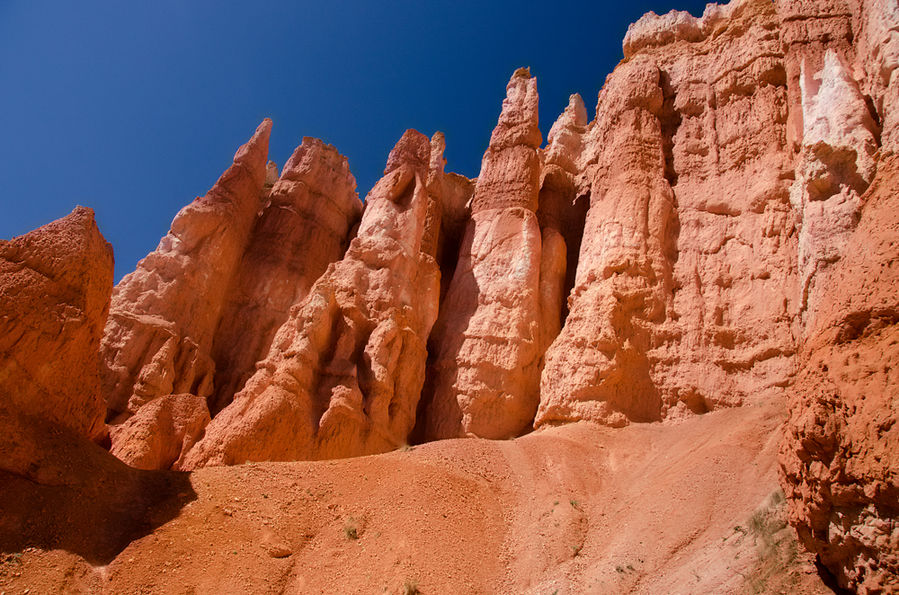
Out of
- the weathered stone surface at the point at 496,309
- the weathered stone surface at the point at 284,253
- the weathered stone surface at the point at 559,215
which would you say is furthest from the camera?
the weathered stone surface at the point at 284,253

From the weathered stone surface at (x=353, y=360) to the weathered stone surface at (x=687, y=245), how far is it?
14.3 ft

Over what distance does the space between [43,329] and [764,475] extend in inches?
445

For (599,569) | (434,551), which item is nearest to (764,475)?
(599,569)

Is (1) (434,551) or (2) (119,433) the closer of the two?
(1) (434,551)

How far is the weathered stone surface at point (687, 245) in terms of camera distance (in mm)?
15289

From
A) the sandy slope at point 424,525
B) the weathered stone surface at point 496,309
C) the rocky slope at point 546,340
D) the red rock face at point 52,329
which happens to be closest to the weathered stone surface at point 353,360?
the rocky slope at point 546,340

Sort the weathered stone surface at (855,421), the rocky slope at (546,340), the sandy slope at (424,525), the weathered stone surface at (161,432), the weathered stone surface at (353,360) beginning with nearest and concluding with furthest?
the weathered stone surface at (855,421), the rocky slope at (546,340), the sandy slope at (424,525), the weathered stone surface at (161,432), the weathered stone surface at (353,360)

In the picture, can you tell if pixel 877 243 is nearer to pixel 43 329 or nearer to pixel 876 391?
pixel 876 391

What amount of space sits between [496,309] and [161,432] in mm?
10129

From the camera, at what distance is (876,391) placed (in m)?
5.39

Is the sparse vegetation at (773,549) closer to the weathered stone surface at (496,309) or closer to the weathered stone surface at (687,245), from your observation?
the weathered stone surface at (687,245)

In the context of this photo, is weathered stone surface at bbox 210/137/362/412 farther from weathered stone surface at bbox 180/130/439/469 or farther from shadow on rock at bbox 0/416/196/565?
shadow on rock at bbox 0/416/196/565

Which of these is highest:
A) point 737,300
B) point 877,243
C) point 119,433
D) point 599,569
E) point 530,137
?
point 530,137

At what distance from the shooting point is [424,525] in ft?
34.5
